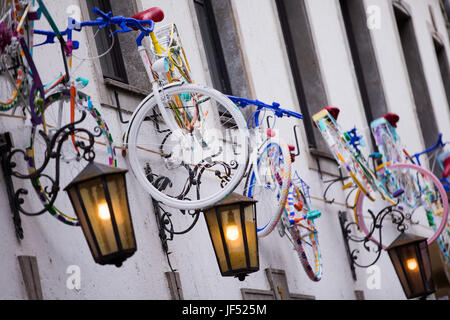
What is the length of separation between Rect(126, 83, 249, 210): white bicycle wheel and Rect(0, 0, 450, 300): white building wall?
32 centimetres

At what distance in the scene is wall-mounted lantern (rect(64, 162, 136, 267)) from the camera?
6.55m

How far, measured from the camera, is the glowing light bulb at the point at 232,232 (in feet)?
26.1

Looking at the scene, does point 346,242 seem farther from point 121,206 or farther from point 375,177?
point 121,206

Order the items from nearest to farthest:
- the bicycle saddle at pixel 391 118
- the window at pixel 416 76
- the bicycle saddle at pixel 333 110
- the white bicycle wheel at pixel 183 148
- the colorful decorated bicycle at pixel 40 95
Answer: the colorful decorated bicycle at pixel 40 95 → the white bicycle wheel at pixel 183 148 → the bicycle saddle at pixel 333 110 → the bicycle saddle at pixel 391 118 → the window at pixel 416 76

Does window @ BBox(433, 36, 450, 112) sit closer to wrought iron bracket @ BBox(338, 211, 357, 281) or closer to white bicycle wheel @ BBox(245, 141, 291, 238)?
wrought iron bracket @ BBox(338, 211, 357, 281)

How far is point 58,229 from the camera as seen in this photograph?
7.57m

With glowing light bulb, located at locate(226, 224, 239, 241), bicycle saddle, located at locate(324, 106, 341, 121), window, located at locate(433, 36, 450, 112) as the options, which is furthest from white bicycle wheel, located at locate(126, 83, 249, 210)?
window, located at locate(433, 36, 450, 112)

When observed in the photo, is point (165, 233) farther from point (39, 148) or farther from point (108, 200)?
point (108, 200)

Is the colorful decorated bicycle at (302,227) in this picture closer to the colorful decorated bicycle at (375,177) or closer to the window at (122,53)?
the colorful decorated bicycle at (375,177)

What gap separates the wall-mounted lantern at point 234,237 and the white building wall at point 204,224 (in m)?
0.77

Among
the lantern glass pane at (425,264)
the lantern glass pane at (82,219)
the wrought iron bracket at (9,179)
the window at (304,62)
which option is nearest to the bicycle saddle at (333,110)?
the lantern glass pane at (425,264)

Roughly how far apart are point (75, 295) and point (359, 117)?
7884mm

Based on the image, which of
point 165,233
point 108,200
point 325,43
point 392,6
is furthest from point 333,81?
point 108,200

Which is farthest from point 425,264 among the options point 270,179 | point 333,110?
point 270,179
